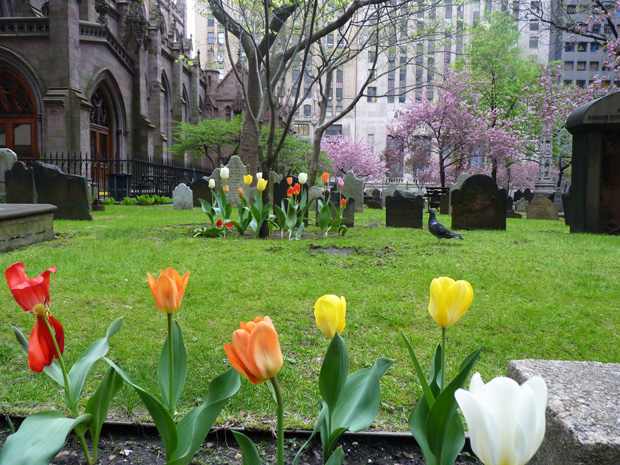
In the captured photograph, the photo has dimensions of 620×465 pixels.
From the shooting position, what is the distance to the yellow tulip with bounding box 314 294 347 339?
3.54 ft

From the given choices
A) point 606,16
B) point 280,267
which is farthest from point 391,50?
point 280,267

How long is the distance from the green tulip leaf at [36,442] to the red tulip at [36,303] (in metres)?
0.15

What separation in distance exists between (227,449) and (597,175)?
971 cm

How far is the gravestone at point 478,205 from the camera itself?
9.38 metres

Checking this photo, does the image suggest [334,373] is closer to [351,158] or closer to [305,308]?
[305,308]

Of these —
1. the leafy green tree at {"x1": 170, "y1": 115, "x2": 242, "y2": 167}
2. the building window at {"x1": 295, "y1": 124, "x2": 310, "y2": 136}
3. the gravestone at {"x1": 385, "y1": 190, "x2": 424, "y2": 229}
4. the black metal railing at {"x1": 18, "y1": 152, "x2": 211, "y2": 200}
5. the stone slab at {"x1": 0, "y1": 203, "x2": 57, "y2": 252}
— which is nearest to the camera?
the stone slab at {"x1": 0, "y1": 203, "x2": 57, "y2": 252}

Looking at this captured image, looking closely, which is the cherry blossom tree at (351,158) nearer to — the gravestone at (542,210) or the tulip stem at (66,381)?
the gravestone at (542,210)

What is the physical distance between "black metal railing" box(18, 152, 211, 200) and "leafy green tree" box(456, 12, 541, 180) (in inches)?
802

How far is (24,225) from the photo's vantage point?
614 centimetres

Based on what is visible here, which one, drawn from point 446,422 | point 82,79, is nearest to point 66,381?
point 446,422

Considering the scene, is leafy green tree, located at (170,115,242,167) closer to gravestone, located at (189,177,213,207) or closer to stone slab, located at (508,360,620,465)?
gravestone, located at (189,177,213,207)

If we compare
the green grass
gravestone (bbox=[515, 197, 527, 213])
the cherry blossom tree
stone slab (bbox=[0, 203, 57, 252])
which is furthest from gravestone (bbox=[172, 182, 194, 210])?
the cherry blossom tree

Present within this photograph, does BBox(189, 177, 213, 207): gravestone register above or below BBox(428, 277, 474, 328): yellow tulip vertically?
above

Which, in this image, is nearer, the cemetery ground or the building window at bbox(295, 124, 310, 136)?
the cemetery ground
